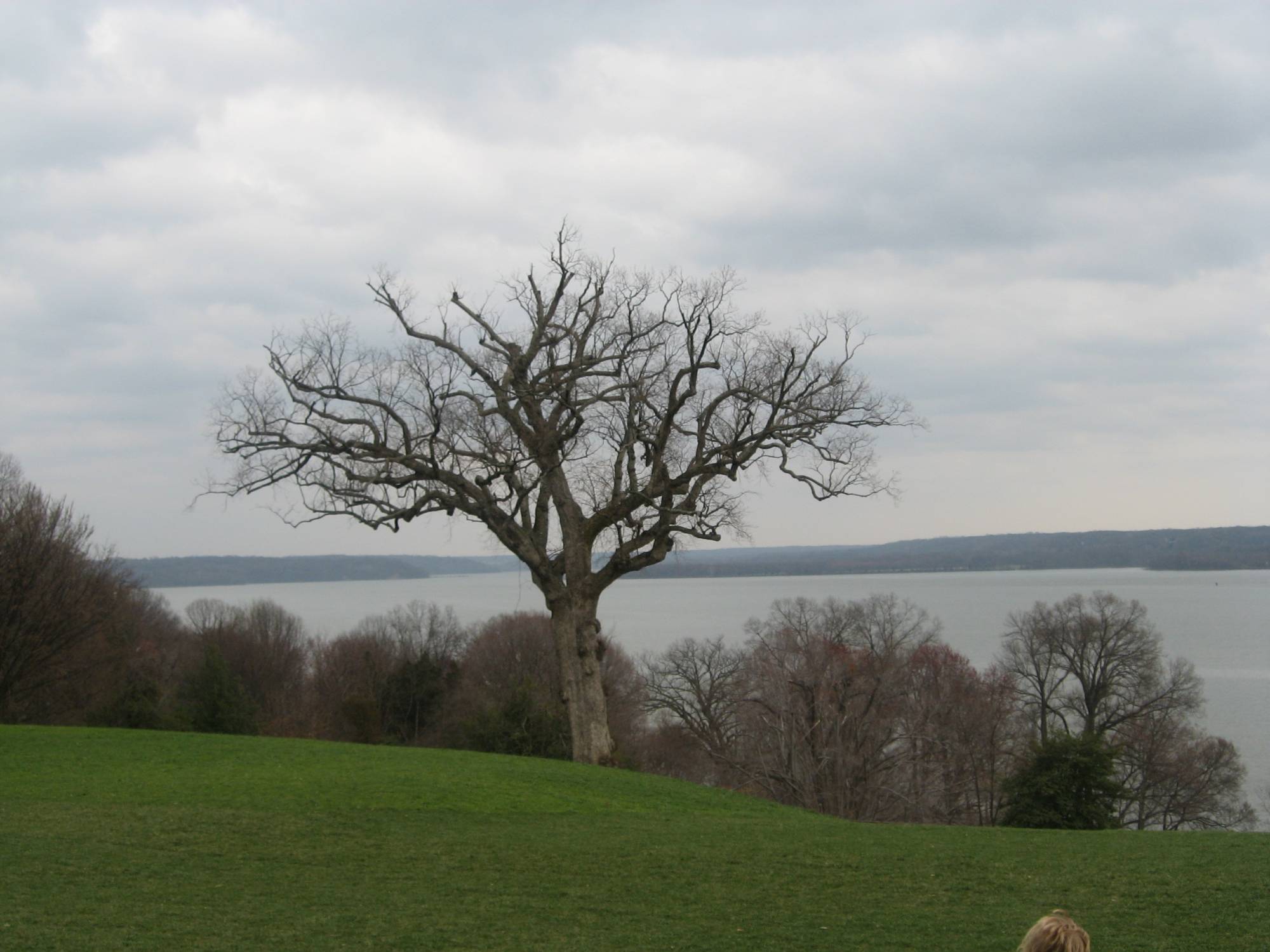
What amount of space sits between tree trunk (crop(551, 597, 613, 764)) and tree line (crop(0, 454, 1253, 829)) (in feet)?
1.85

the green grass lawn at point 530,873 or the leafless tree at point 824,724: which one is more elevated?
the green grass lawn at point 530,873

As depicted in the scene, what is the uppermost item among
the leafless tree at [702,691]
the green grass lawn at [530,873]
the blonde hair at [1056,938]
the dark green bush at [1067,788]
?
the blonde hair at [1056,938]

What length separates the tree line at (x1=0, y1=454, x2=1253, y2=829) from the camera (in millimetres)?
29266

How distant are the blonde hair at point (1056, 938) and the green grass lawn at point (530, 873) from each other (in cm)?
420

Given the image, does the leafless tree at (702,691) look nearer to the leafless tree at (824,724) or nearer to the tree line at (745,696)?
the tree line at (745,696)

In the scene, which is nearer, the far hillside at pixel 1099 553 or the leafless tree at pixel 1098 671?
the leafless tree at pixel 1098 671

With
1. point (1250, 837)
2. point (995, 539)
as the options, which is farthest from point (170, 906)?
point (995, 539)

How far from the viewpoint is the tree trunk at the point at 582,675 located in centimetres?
2102

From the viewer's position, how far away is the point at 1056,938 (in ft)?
13.0

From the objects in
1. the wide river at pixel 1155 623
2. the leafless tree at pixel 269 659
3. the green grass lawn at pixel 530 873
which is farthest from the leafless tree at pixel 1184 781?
the leafless tree at pixel 269 659

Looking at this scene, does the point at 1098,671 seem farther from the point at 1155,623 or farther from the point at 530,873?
the point at 1155,623

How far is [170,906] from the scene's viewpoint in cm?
838

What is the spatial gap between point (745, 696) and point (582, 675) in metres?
21.9

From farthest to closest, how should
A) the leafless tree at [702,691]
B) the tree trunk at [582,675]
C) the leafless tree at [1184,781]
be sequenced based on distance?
the leafless tree at [702,691]
the leafless tree at [1184,781]
the tree trunk at [582,675]
